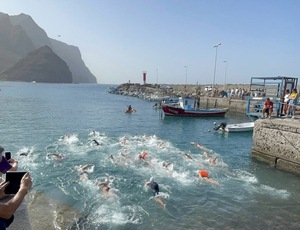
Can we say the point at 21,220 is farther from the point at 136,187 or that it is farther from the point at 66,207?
the point at 136,187

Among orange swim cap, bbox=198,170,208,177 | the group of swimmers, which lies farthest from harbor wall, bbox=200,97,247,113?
orange swim cap, bbox=198,170,208,177

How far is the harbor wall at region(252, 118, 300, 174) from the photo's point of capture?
1564 centimetres

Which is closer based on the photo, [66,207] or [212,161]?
[66,207]

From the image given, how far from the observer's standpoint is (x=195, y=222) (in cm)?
1002

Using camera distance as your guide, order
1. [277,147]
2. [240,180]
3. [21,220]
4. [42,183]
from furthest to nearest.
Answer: [277,147]
[240,180]
[42,183]
[21,220]

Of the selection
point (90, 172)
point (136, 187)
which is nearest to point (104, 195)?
point (136, 187)

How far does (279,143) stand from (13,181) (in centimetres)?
1599

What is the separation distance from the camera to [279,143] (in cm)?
1659

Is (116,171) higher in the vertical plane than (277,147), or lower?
lower

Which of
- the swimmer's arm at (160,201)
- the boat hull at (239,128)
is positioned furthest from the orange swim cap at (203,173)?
the boat hull at (239,128)

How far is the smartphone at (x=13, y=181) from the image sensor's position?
4738 millimetres

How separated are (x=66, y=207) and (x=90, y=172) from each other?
4.36m

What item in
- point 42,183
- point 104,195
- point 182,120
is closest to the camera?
point 104,195

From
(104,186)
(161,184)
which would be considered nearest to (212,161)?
(161,184)
